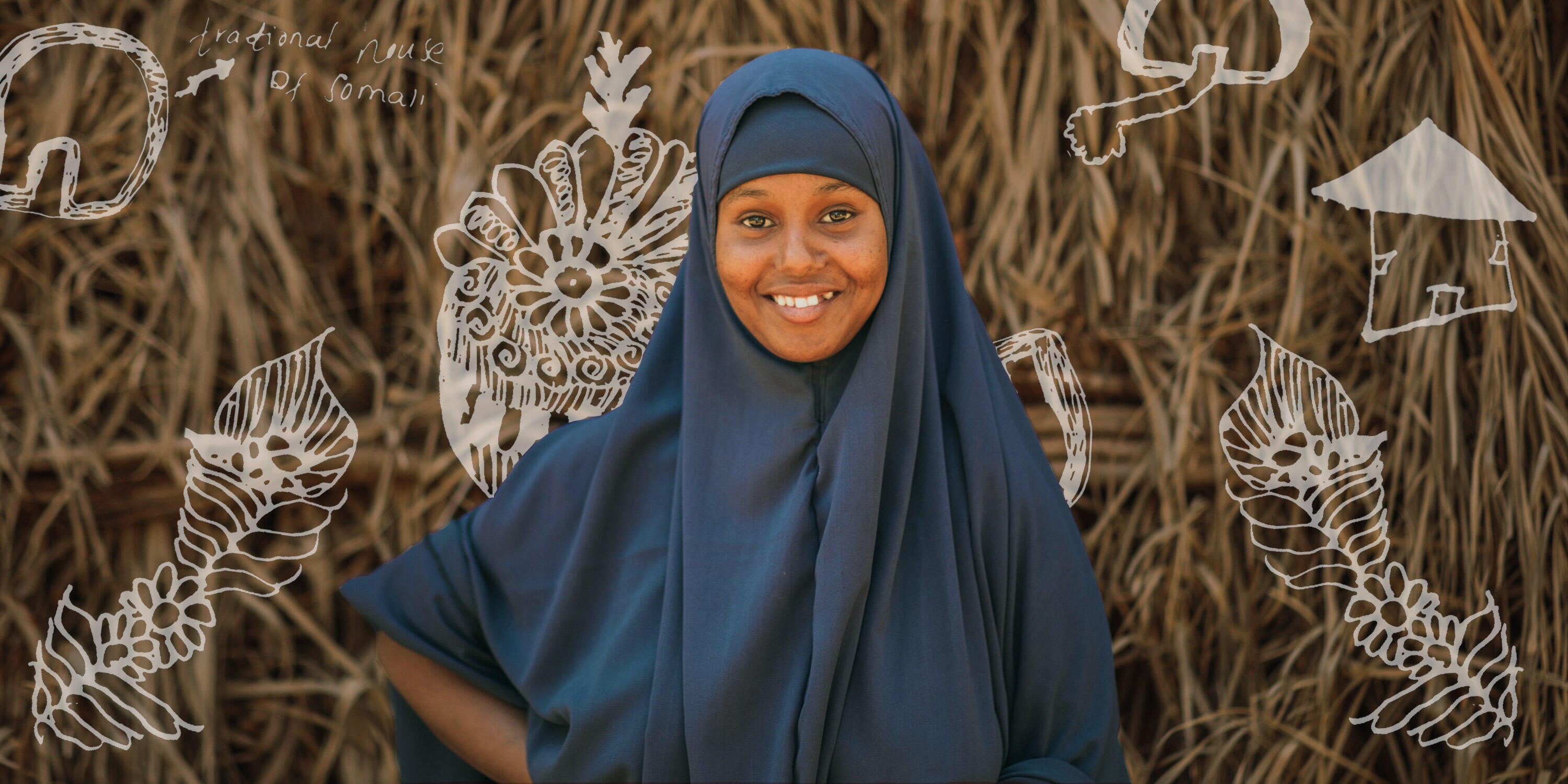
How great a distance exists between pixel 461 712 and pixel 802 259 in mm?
706

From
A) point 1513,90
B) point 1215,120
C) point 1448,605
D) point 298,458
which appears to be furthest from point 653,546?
point 1513,90

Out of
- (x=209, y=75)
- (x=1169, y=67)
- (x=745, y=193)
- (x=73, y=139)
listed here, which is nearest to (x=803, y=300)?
(x=745, y=193)

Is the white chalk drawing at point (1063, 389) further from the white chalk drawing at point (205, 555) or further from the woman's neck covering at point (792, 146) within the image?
the white chalk drawing at point (205, 555)

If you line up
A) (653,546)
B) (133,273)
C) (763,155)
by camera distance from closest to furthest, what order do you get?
(763,155) → (653,546) → (133,273)

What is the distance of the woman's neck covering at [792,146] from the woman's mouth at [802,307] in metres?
0.13

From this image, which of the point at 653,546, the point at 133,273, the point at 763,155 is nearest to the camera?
the point at 763,155

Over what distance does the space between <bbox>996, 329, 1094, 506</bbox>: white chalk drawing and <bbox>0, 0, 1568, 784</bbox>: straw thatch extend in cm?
2

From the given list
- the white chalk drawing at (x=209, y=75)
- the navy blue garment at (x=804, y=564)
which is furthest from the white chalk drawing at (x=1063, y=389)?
the white chalk drawing at (x=209, y=75)

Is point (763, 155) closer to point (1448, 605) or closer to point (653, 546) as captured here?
point (653, 546)

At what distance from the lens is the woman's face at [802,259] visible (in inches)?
50.9

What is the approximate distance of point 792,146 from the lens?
1.27m

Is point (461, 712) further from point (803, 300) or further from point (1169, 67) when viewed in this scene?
point (1169, 67)

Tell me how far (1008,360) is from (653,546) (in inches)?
28.4

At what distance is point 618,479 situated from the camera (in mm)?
1446
